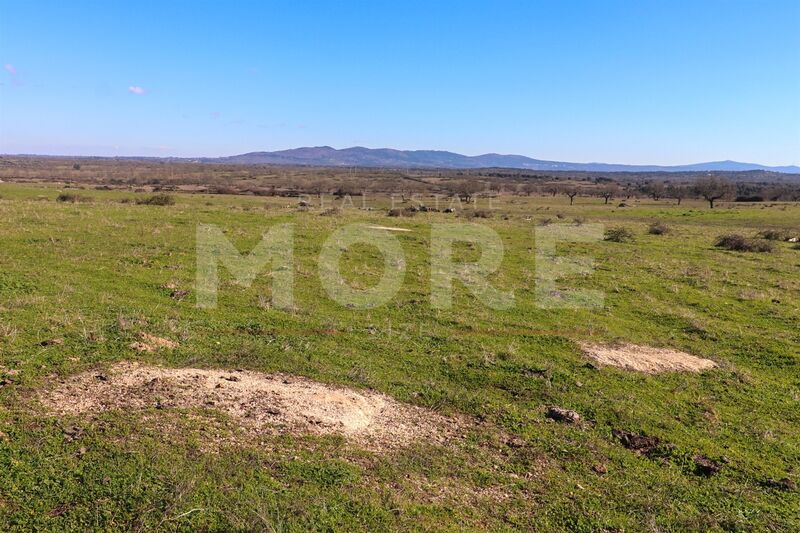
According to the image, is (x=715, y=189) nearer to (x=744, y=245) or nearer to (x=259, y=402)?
(x=744, y=245)

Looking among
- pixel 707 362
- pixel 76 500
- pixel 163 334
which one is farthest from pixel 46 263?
pixel 707 362

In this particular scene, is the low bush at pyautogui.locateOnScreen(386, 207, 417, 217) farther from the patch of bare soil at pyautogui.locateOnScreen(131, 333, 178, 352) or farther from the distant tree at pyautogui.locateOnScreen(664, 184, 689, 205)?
the distant tree at pyautogui.locateOnScreen(664, 184, 689, 205)

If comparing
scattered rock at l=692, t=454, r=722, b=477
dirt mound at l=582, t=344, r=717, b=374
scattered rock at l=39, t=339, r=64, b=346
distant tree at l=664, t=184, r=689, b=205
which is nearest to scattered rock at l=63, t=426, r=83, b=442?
scattered rock at l=39, t=339, r=64, b=346

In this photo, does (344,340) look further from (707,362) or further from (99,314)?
(707,362)

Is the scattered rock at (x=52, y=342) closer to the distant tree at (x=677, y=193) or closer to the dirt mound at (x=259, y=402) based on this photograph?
the dirt mound at (x=259, y=402)

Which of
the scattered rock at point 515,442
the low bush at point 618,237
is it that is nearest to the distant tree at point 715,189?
the low bush at point 618,237
